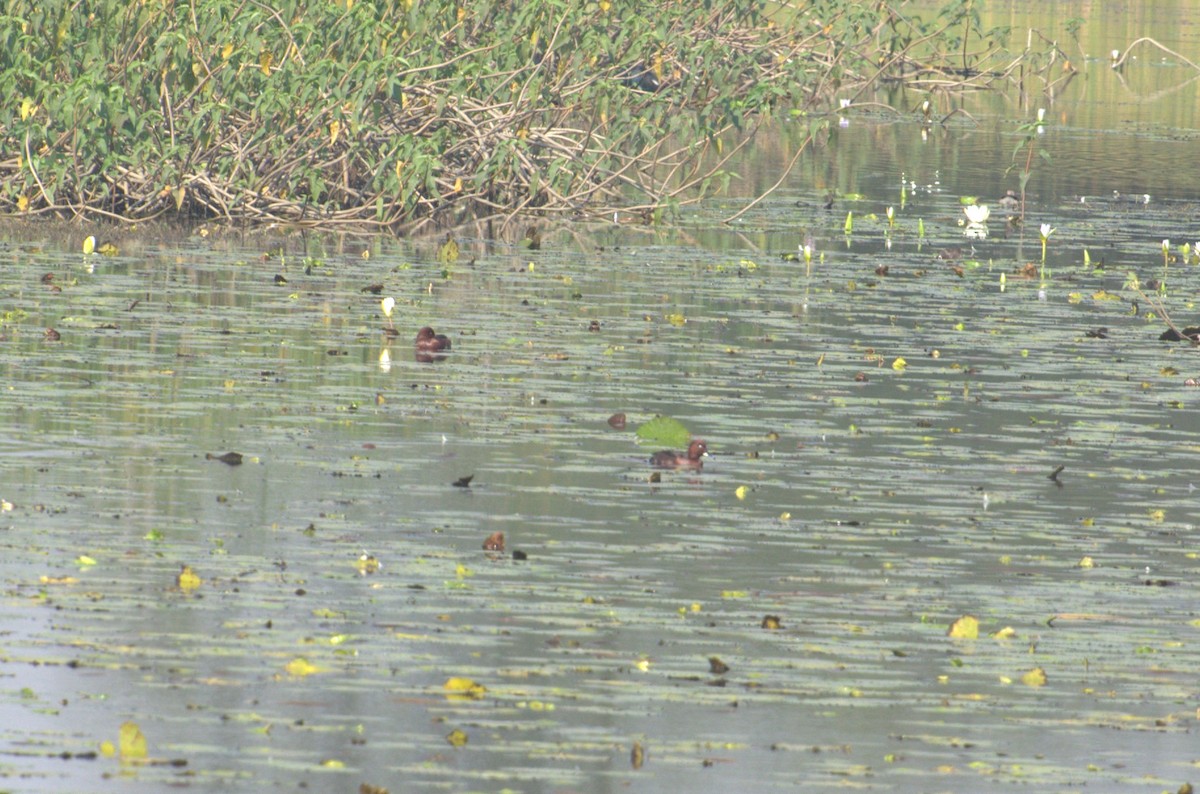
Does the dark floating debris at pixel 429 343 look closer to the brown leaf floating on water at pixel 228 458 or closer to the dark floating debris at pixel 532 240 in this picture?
the brown leaf floating on water at pixel 228 458

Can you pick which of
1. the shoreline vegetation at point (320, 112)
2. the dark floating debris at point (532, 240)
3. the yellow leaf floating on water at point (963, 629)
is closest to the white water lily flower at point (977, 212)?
the shoreline vegetation at point (320, 112)

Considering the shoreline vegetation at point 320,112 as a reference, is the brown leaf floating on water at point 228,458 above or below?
below

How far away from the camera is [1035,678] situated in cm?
629

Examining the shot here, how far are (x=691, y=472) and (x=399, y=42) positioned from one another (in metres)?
8.77

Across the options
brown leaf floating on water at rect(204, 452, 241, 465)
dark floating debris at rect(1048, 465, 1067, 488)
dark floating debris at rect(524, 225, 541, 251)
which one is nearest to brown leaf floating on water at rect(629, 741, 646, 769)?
brown leaf floating on water at rect(204, 452, 241, 465)

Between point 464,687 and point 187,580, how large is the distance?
1249mm

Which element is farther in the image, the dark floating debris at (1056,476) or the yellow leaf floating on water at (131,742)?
the dark floating debris at (1056,476)

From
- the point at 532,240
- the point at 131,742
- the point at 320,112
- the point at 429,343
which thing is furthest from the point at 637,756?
the point at 532,240

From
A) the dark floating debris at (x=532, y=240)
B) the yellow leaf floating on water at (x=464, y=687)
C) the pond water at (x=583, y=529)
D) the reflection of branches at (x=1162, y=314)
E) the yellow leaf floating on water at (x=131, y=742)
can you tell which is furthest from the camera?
the dark floating debris at (x=532, y=240)

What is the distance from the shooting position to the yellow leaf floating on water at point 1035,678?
6258 millimetres

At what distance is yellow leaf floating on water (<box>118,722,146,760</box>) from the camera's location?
523cm

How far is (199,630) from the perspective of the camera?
20.6 ft

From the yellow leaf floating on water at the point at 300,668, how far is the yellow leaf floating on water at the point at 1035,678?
1.89 metres

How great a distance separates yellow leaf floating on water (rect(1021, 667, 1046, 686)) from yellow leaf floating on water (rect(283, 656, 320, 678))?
6.20 feet
